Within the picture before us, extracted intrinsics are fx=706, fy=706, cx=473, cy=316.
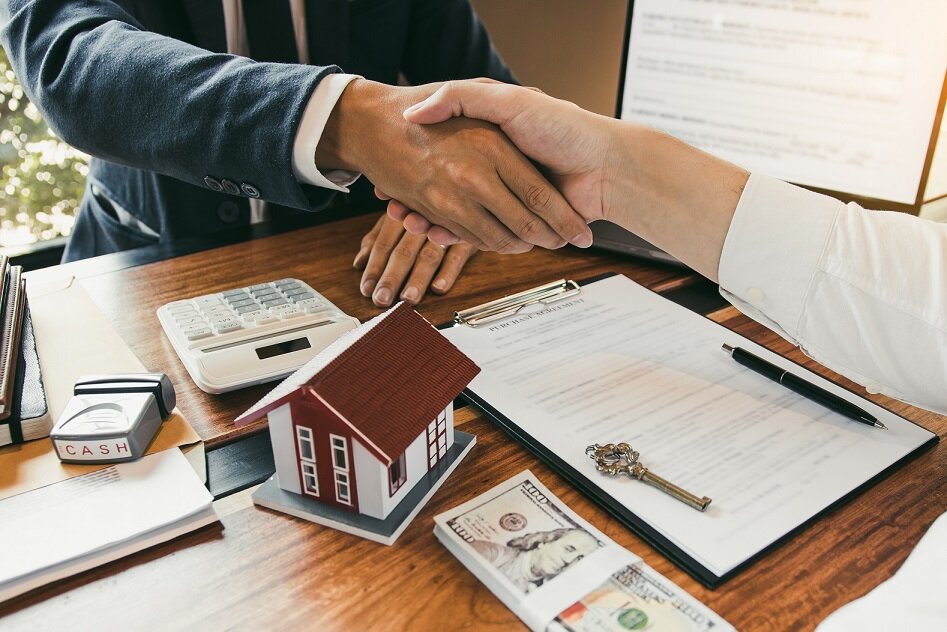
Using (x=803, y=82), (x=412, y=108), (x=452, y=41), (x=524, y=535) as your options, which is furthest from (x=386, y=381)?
(x=452, y=41)

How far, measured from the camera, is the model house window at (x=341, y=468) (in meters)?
0.54

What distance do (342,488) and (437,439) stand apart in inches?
3.6

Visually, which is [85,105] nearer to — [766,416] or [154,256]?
[154,256]

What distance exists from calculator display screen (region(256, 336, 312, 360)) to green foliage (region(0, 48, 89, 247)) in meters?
1.41

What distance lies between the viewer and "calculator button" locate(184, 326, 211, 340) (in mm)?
780

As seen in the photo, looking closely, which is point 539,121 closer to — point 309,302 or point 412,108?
point 412,108

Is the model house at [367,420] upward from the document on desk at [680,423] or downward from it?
upward

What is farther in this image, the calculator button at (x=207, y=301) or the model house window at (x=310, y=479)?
the calculator button at (x=207, y=301)

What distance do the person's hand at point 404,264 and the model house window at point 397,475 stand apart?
380mm

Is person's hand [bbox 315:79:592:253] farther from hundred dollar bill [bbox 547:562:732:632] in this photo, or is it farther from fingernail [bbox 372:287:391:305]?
hundred dollar bill [bbox 547:562:732:632]

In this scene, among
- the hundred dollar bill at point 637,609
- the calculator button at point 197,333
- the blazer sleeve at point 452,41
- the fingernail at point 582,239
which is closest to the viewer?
the hundred dollar bill at point 637,609

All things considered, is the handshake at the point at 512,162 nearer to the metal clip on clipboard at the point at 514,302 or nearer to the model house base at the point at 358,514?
the metal clip on clipboard at the point at 514,302

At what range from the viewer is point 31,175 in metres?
1.98

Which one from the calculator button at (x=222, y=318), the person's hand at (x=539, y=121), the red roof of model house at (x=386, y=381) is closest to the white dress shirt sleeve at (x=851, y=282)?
the person's hand at (x=539, y=121)
